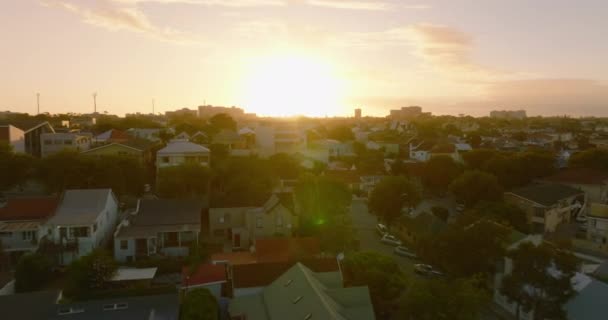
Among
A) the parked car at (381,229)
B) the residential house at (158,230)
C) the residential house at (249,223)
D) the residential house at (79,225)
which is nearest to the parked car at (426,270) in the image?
the parked car at (381,229)

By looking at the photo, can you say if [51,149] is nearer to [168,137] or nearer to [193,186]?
[168,137]

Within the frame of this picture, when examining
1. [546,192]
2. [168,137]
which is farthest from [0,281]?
[168,137]

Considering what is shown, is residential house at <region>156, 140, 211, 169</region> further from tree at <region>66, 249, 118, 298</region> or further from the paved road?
tree at <region>66, 249, 118, 298</region>

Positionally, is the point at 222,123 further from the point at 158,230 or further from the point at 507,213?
the point at 507,213


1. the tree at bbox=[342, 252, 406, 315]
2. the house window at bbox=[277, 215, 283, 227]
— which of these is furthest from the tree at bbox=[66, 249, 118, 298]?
the tree at bbox=[342, 252, 406, 315]

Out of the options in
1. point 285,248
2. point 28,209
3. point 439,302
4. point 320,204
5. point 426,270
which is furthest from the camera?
point 320,204

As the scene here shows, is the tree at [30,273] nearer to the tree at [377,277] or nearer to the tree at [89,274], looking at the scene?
the tree at [89,274]

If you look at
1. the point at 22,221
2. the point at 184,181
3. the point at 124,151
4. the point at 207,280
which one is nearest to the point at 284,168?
the point at 184,181
